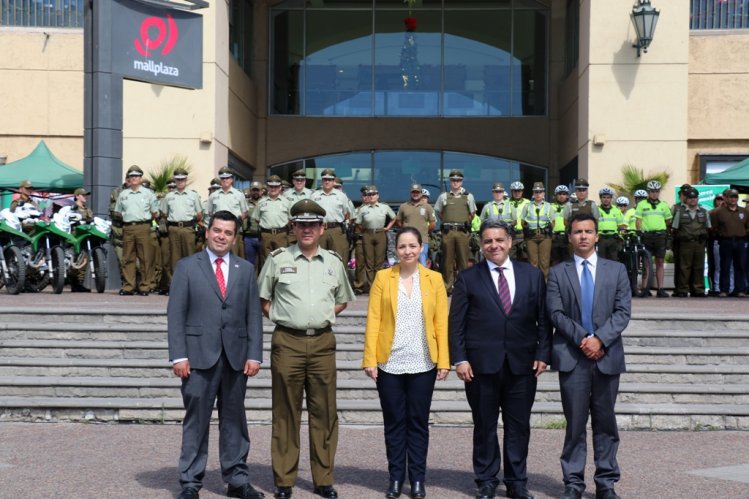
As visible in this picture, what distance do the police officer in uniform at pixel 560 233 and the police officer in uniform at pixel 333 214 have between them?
11.3 feet

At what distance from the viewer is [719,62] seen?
2412cm

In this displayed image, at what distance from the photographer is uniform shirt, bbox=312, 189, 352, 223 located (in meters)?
16.9

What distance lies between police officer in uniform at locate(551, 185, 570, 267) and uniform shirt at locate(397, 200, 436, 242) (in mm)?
2166

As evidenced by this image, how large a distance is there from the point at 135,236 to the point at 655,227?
8224 mm

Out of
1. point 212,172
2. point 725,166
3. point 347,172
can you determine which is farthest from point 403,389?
point 347,172

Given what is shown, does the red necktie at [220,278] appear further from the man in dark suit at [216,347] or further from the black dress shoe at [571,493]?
the black dress shoe at [571,493]

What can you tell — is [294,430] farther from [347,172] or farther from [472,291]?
[347,172]

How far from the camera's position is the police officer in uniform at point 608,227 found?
58.4ft

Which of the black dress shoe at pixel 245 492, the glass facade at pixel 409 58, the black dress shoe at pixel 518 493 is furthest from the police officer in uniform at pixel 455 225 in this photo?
the glass facade at pixel 409 58

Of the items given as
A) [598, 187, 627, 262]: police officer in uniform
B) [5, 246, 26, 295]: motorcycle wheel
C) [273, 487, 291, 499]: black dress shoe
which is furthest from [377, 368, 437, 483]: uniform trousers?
[598, 187, 627, 262]: police officer in uniform

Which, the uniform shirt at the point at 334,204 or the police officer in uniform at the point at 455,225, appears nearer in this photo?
the uniform shirt at the point at 334,204

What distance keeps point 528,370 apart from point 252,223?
10283 millimetres

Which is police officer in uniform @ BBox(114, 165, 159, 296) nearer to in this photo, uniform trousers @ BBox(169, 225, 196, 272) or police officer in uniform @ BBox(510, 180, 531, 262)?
uniform trousers @ BBox(169, 225, 196, 272)

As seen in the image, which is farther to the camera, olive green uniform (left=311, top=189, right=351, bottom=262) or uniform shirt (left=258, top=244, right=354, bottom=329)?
olive green uniform (left=311, top=189, right=351, bottom=262)
